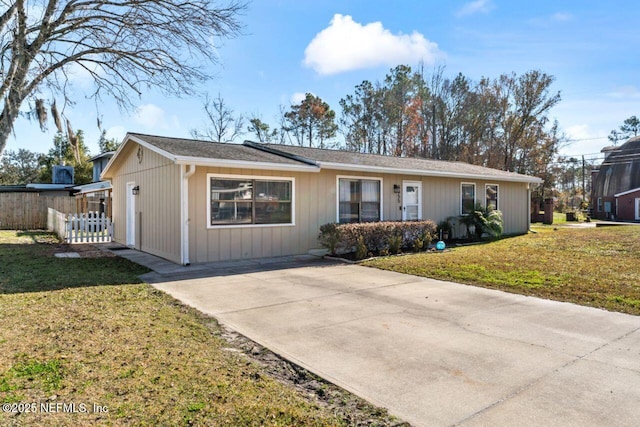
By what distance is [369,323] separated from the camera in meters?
4.83

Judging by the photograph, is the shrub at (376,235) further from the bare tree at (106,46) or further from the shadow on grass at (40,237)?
the shadow on grass at (40,237)

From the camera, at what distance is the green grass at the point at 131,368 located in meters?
2.61

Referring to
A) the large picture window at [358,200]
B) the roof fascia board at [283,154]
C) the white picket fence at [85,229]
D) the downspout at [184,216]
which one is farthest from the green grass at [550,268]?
the white picket fence at [85,229]

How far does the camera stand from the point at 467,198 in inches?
599

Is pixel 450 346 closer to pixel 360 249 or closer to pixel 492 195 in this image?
pixel 360 249

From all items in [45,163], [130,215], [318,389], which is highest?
[45,163]

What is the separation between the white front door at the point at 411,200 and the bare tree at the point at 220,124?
21.0 metres

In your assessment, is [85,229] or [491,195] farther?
[491,195]

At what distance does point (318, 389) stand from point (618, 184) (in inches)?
1700

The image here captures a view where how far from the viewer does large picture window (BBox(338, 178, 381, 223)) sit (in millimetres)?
11625

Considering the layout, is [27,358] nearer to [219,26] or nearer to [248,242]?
[248,242]

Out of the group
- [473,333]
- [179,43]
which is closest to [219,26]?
[179,43]

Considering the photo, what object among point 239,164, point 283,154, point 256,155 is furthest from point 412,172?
point 239,164

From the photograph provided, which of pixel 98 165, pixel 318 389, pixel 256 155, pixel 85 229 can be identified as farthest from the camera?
pixel 98 165
